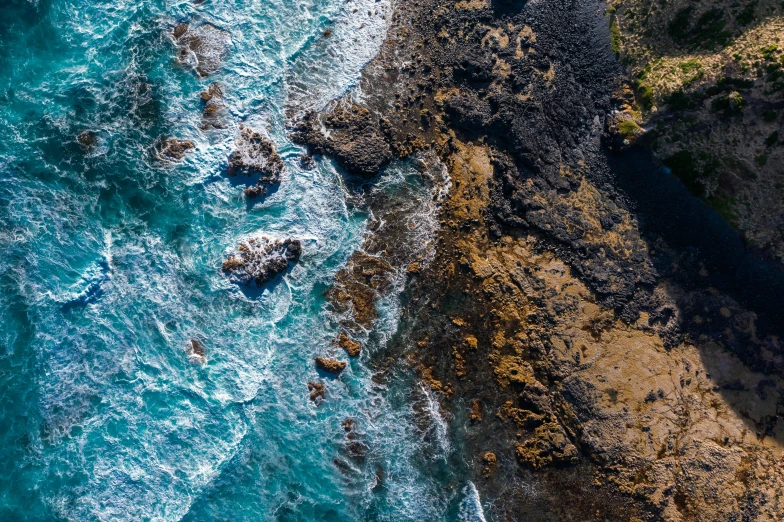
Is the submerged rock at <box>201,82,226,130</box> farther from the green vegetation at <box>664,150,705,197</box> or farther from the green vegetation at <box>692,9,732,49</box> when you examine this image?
the green vegetation at <box>692,9,732,49</box>

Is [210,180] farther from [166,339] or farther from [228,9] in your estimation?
[228,9]

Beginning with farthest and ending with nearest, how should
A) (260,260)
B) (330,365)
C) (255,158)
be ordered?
(255,158)
(260,260)
(330,365)

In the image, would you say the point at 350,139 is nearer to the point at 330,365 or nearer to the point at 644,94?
the point at 330,365

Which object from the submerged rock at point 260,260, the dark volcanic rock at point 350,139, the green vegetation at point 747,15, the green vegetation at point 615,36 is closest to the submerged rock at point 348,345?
the submerged rock at point 260,260

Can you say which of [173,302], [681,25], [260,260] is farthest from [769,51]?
[173,302]

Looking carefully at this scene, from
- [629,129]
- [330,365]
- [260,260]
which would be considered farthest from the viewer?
[629,129]

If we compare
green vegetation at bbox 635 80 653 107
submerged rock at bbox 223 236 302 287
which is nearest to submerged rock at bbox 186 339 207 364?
submerged rock at bbox 223 236 302 287
